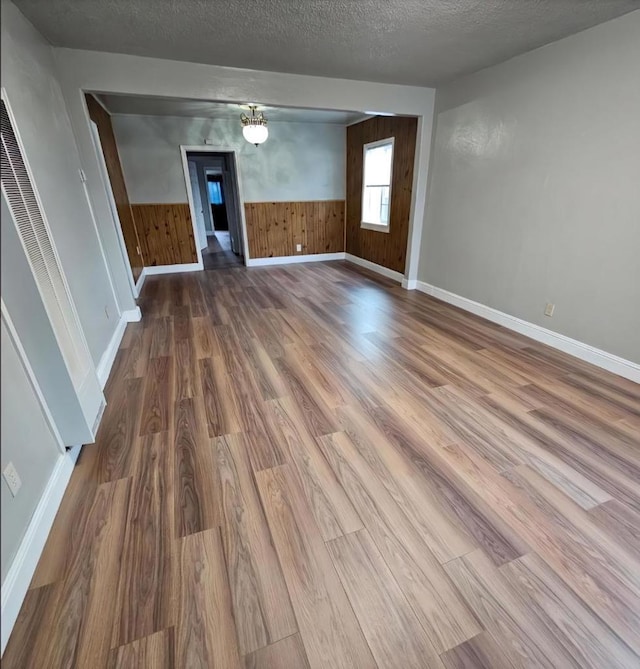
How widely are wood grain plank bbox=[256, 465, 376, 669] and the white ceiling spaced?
4148mm

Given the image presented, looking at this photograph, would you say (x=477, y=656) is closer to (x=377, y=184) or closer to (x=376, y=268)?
(x=376, y=268)

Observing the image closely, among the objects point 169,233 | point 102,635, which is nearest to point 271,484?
point 102,635

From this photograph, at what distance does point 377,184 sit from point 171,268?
3.74 metres

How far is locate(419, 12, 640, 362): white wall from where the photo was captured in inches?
93.5

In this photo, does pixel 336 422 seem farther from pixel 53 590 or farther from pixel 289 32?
pixel 289 32

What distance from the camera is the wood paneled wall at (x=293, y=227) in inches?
241

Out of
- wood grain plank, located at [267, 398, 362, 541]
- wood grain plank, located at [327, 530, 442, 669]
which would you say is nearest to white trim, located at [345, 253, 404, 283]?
wood grain plank, located at [267, 398, 362, 541]

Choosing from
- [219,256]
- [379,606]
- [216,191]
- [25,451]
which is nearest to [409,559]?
[379,606]

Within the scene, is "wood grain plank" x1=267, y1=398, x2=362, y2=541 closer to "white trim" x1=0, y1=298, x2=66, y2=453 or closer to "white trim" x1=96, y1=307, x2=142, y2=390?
"white trim" x1=0, y1=298, x2=66, y2=453

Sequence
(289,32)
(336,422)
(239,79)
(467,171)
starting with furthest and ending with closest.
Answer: (467,171) < (239,79) < (289,32) < (336,422)

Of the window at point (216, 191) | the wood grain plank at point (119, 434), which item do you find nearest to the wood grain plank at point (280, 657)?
the wood grain plank at point (119, 434)

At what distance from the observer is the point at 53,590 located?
4.03ft

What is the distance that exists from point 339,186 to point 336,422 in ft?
17.9

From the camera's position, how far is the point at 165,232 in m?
5.70
